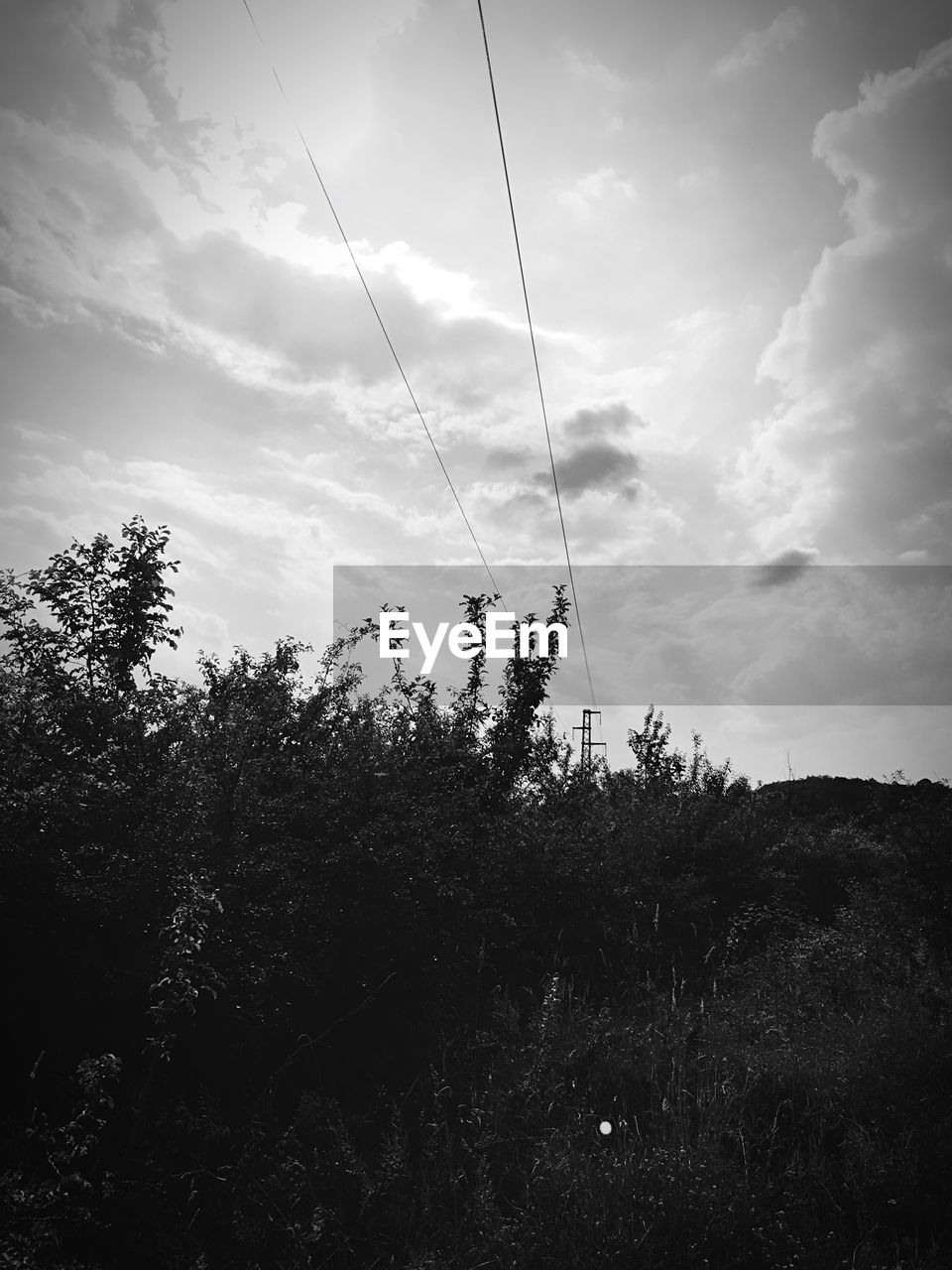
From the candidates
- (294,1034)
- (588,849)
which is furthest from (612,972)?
(294,1034)

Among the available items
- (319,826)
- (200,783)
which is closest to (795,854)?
(319,826)

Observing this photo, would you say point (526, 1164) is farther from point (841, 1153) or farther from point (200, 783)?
point (200, 783)

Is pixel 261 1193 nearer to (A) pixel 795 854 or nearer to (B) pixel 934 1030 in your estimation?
Answer: (B) pixel 934 1030

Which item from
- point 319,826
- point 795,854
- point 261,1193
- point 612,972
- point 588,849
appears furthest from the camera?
point 795,854

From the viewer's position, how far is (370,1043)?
4734 millimetres

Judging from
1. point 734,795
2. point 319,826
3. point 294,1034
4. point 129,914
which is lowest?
point 294,1034

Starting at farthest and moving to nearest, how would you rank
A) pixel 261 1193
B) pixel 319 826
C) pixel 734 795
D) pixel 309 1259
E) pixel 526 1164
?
pixel 734 795 < pixel 319 826 < pixel 526 1164 < pixel 261 1193 < pixel 309 1259

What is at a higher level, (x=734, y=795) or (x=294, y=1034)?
(x=734, y=795)

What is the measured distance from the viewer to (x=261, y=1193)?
330 cm

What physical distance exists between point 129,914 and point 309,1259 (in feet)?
6.82

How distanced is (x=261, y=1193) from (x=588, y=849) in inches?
258

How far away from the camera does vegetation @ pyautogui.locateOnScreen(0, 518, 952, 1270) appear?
122 inches

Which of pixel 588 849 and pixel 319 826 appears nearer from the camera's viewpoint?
pixel 319 826

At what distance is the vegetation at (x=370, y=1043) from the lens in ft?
10.2
